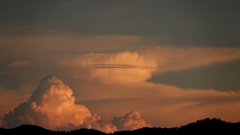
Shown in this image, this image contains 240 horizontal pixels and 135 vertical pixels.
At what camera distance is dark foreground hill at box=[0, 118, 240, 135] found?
65625 millimetres

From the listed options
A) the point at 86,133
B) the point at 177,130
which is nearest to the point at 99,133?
the point at 86,133

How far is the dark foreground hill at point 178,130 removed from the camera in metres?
65.6

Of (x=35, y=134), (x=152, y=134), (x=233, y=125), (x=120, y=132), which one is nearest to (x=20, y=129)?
(x=35, y=134)

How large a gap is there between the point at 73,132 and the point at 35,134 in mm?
5698

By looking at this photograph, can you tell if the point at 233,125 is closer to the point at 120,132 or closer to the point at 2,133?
the point at 120,132

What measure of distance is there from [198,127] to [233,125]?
5.14 m

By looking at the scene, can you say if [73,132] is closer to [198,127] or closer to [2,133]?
[2,133]

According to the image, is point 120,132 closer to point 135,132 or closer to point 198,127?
point 135,132

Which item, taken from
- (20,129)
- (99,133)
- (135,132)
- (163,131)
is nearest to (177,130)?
(163,131)

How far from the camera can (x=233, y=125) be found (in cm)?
6712

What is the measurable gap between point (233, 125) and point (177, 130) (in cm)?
826

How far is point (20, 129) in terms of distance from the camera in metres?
69.9

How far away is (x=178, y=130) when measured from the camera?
67562 millimetres

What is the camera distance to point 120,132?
229ft
